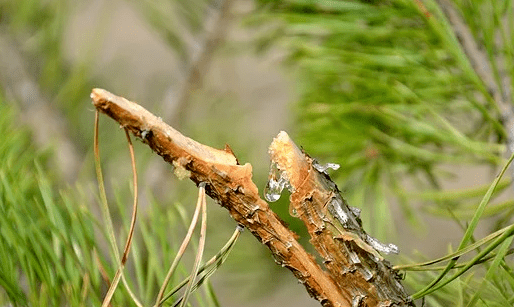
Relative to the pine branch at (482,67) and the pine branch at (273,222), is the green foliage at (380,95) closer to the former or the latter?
the pine branch at (482,67)

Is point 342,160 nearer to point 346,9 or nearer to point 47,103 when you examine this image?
point 346,9

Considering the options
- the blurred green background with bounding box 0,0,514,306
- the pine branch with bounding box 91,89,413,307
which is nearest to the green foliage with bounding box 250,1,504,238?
the blurred green background with bounding box 0,0,514,306

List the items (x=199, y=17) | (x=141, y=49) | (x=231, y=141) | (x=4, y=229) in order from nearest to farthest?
(x=4, y=229), (x=199, y=17), (x=231, y=141), (x=141, y=49)

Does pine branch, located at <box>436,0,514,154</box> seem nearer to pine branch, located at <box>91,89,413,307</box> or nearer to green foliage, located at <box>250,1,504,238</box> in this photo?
green foliage, located at <box>250,1,504,238</box>

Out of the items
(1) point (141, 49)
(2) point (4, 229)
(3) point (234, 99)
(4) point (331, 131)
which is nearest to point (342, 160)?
(4) point (331, 131)

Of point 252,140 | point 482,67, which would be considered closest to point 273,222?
point 482,67

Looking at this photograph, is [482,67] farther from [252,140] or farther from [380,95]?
[252,140]
